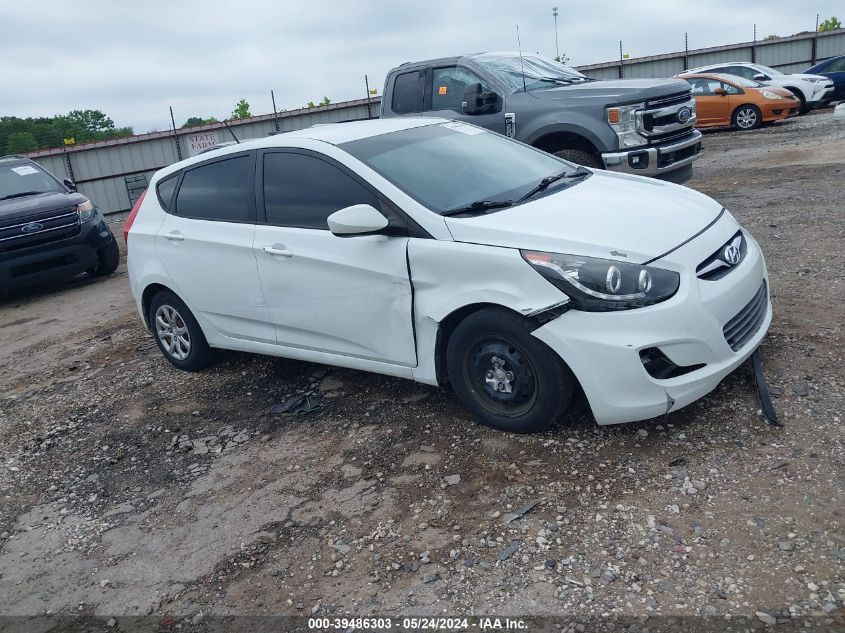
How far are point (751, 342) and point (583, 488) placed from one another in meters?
1.25

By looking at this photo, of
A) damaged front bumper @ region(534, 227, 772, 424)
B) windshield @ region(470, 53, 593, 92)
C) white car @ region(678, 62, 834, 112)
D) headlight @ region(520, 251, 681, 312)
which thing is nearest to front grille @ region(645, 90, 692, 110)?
windshield @ region(470, 53, 593, 92)

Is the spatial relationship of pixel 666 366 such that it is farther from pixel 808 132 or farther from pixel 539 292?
pixel 808 132

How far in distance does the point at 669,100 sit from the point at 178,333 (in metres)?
5.82

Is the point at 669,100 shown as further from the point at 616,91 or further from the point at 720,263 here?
the point at 720,263

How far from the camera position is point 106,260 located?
1105 centimetres

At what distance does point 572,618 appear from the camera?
2.91 metres

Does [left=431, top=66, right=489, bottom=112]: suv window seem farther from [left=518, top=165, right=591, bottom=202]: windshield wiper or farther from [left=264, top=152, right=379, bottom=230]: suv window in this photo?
[left=264, top=152, right=379, bottom=230]: suv window

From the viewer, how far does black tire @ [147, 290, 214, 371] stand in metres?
5.94

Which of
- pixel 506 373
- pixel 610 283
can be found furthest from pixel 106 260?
pixel 610 283

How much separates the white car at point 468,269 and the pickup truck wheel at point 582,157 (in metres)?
3.16

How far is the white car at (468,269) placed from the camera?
3.82 meters

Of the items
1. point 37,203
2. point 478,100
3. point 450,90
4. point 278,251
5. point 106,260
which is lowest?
point 106,260

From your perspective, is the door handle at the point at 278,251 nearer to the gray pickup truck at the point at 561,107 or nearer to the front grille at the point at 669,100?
the gray pickup truck at the point at 561,107

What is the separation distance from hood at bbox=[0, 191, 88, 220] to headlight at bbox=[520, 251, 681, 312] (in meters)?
8.37
